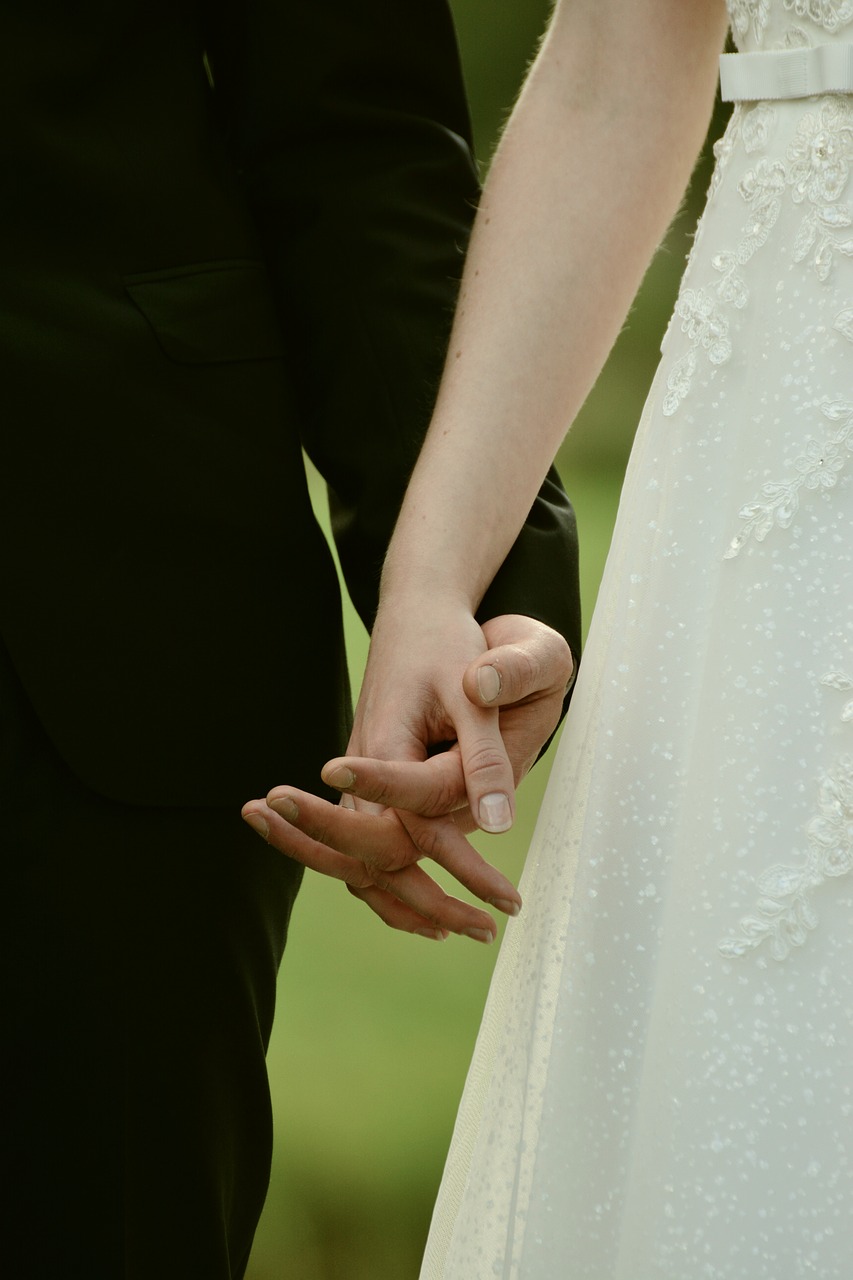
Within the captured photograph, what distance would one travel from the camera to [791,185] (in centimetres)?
72

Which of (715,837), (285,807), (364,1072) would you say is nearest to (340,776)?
(285,807)

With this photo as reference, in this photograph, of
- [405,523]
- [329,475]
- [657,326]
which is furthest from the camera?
[657,326]

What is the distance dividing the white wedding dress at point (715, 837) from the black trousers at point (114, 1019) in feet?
0.51

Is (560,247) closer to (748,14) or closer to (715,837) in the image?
(748,14)

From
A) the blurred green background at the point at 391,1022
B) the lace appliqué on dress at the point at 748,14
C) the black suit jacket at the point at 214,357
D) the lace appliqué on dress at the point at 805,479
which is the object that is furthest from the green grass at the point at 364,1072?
the lace appliqué on dress at the point at 748,14

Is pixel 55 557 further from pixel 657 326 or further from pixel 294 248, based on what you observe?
pixel 657 326

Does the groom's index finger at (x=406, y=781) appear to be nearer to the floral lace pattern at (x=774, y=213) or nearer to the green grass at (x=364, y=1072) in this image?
the floral lace pattern at (x=774, y=213)

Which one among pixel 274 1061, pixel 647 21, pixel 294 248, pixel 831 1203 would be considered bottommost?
pixel 274 1061

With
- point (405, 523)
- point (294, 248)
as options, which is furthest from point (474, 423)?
point (294, 248)

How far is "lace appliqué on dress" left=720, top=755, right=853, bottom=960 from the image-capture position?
594 mm

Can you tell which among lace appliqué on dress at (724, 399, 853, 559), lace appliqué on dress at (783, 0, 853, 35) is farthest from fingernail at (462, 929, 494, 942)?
lace appliqué on dress at (783, 0, 853, 35)

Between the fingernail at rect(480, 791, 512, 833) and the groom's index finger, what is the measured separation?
0.03 metres

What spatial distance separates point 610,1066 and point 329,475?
1.44ft

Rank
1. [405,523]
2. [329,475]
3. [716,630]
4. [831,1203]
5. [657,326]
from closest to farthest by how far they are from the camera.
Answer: [831,1203] → [716,630] → [405,523] → [329,475] → [657,326]
